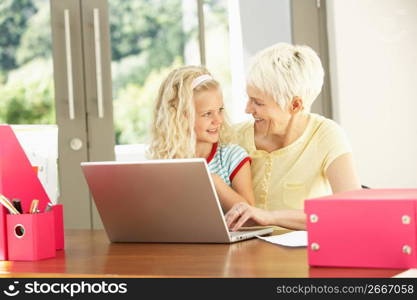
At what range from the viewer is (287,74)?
8.15ft

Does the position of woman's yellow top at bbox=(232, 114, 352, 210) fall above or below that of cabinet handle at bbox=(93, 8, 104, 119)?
below

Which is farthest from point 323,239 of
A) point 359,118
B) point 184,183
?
point 359,118

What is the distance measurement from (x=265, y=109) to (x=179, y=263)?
104cm

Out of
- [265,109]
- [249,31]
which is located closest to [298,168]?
[265,109]

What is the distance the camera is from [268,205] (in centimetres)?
257

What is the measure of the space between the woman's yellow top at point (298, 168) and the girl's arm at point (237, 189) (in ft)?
0.20

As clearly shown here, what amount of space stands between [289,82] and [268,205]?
41 centimetres

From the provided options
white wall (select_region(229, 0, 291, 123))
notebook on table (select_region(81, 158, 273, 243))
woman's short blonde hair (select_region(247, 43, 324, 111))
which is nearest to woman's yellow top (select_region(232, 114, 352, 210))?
woman's short blonde hair (select_region(247, 43, 324, 111))

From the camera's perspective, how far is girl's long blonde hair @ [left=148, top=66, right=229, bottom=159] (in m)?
2.52

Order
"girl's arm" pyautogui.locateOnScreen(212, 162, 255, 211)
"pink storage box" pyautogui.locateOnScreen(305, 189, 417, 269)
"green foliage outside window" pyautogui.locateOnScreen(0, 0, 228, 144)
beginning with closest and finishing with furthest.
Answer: "pink storage box" pyautogui.locateOnScreen(305, 189, 417, 269), "girl's arm" pyautogui.locateOnScreen(212, 162, 255, 211), "green foliage outside window" pyautogui.locateOnScreen(0, 0, 228, 144)

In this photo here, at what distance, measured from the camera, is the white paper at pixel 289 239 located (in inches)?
70.1

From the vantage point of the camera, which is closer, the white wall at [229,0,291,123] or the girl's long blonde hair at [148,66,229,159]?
the girl's long blonde hair at [148,66,229,159]

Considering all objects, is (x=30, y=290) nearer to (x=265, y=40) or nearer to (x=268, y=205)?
(x=268, y=205)

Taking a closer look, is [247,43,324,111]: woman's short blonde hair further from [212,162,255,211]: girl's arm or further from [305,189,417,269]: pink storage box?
[305,189,417,269]: pink storage box
